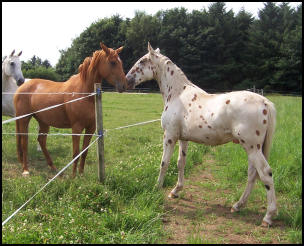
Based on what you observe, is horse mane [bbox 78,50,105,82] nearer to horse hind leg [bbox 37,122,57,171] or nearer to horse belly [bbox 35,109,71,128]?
horse belly [bbox 35,109,71,128]

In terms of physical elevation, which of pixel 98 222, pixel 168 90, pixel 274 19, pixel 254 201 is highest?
pixel 274 19

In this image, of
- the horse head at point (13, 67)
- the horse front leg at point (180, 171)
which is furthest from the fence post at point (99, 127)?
the horse head at point (13, 67)

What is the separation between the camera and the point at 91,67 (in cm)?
498

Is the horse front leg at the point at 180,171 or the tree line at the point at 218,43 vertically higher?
the tree line at the point at 218,43

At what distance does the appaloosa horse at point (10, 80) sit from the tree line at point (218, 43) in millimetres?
28870

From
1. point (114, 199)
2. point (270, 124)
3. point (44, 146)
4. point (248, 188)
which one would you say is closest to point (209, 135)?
point (270, 124)

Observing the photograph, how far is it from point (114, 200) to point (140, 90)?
31.2 meters

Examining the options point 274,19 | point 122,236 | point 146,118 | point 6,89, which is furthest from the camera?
point 274,19

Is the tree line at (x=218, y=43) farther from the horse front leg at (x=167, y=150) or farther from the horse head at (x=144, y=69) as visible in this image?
the horse front leg at (x=167, y=150)

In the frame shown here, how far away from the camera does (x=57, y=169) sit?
5.69 metres

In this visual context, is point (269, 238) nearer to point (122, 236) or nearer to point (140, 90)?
point (122, 236)

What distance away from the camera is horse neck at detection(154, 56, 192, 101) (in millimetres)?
4348

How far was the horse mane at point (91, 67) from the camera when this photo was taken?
495cm

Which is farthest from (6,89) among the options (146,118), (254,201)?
(146,118)
